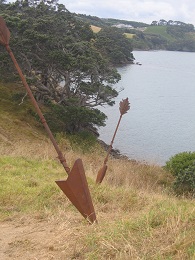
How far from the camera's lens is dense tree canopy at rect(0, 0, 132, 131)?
2066 centimetres

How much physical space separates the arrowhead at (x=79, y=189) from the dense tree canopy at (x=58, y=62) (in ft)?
51.4

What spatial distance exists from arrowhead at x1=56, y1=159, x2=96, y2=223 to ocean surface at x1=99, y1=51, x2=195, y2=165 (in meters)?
13.4

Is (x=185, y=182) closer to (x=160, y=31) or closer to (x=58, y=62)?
(x=58, y=62)

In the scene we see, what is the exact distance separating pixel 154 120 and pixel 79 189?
84.7ft

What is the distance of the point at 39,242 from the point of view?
3918 millimetres

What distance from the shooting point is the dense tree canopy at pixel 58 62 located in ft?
67.8

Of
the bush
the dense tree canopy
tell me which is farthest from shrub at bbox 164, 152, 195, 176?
the dense tree canopy

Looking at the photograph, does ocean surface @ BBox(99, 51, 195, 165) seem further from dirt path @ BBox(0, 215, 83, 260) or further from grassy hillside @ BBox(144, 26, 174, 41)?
grassy hillside @ BBox(144, 26, 174, 41)

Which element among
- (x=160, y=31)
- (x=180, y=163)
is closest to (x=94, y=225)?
(x=180, y=163)

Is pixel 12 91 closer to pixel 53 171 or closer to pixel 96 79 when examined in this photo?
pixel 96 79

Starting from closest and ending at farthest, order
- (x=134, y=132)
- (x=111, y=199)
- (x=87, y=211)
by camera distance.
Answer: (x=87, y=211) < (x=111, y=199) < (x=134, y=132)

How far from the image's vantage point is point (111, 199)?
5746 millimetres

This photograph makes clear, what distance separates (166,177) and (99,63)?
10.3m

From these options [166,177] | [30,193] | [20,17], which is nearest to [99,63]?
[20,17]
